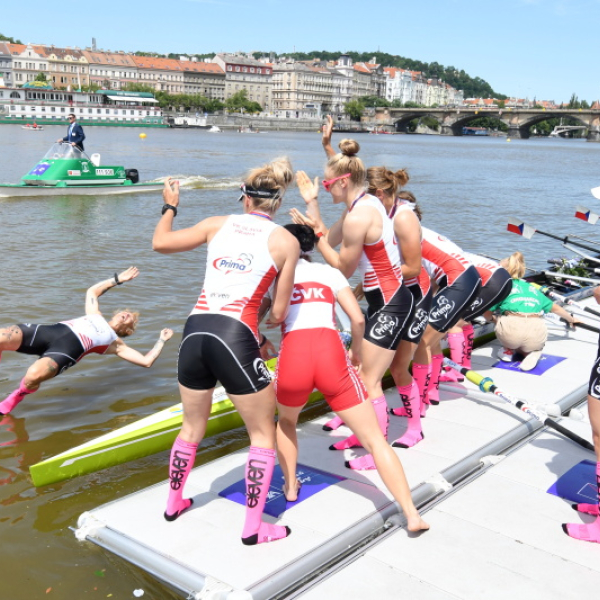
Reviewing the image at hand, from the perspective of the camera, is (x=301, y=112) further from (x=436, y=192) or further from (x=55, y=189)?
(x=55, y=189)

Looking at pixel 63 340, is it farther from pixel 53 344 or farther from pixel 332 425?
pixel 332 425

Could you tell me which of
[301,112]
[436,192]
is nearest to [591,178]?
[436,192]

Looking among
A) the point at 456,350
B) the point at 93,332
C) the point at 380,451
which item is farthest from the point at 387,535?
the point at 93,332

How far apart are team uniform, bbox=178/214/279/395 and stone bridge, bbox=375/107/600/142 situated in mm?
116077

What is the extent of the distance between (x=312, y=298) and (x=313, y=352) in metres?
0.33

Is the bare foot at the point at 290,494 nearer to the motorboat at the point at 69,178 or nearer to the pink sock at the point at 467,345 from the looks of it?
the pink sock at the point at 467,345

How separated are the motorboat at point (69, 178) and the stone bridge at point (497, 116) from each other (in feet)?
328

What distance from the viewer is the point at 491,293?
6.84 meters

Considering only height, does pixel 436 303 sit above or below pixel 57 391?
above

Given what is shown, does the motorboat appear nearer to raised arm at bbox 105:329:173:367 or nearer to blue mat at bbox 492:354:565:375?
raised arm at bbox 105:329:173:367

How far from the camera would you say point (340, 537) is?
4.06m

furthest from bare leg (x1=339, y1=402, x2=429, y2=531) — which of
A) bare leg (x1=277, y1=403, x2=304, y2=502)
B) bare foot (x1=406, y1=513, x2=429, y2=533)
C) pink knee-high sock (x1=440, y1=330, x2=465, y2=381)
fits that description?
pink knee-high sock (x1=440, y1=330, x2=465, y2=381)

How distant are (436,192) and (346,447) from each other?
29.0 m

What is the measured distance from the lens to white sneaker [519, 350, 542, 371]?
7.58m
